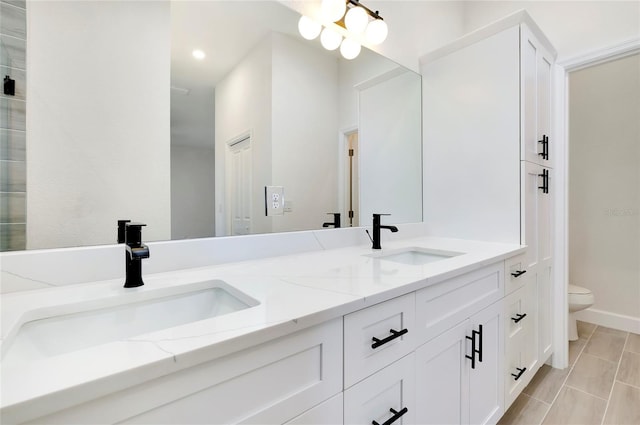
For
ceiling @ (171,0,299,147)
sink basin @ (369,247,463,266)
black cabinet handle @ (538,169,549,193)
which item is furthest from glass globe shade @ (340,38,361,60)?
black cabinet handle @ (538,169,549,193)

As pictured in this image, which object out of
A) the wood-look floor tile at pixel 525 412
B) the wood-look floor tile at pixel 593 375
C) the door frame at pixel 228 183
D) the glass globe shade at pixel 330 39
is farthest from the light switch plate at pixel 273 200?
the wood-look floor tile at pixel 593 375

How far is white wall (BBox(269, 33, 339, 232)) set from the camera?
134 cm

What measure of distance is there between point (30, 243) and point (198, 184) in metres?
0.49

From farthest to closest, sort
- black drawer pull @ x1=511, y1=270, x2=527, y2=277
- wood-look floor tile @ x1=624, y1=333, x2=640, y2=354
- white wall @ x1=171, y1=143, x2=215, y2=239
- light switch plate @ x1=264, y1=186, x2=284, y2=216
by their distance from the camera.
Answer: wood-look floor tile @ x1=624, y1=333, x2=640, y2=354, black drawer pull @ x1=511, y1=270, x2=527, y2=277, light switch plate @ x1=264, y1=186, x2=284, y2=216, white wall @ x1=171, y1=143, x2=215, y2=239

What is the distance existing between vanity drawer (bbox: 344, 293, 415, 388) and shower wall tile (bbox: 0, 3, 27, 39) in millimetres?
1142

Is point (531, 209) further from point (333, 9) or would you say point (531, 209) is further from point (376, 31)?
point (333, 9)

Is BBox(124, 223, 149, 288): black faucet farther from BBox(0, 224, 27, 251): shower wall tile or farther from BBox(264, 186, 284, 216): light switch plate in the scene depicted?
BBox(264, 186, 284, 216): light switch plate

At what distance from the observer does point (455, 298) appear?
1024mm

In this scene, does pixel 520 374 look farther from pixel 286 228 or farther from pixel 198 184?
pixel 198 184

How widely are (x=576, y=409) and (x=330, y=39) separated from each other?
232 cm

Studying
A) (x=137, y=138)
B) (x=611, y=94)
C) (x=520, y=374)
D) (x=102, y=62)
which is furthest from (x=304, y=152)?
(x=611, y=94)

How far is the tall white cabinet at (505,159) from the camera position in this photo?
154 cm

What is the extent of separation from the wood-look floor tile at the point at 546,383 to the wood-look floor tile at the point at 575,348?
0.18m

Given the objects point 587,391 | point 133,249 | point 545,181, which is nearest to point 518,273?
point 545,181
